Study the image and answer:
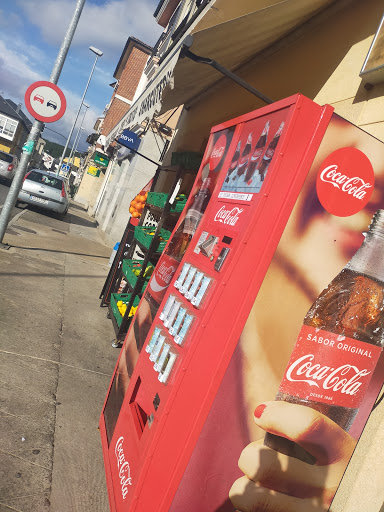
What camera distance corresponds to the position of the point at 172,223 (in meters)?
5.18

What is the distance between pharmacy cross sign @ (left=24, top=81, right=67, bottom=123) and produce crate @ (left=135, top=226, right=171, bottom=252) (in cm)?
270

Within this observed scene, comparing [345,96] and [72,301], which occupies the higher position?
[345,96]

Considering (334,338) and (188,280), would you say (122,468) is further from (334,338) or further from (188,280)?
(334,338)

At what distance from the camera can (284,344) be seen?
2.02 m

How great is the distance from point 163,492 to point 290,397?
0.79 meters

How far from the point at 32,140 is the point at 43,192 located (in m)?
7.94

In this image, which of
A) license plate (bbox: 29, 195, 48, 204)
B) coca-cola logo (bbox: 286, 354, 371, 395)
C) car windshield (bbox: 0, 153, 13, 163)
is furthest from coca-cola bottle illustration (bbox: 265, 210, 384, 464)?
car windshield (bbox: 0, 153, 13, 163)

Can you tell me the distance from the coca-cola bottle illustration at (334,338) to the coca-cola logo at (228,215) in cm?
61

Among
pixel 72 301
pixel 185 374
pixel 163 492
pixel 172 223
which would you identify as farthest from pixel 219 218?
pixel 72 301

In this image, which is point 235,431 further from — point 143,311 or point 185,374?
point 143,311

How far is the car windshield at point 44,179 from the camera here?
1509 centimetres

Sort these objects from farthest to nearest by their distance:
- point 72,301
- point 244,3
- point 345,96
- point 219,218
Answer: point 72,301
point 244,3
point 345,96
point 219,218

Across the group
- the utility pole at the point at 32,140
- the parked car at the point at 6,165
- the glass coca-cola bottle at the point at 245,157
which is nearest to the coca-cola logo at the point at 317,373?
the glass coca-cola bottle at the point at 245,157

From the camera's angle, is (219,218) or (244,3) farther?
(244,3)
